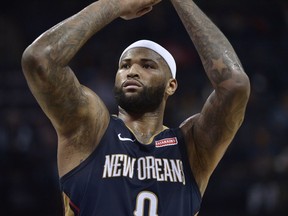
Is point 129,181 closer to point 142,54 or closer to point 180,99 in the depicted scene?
point 142,54

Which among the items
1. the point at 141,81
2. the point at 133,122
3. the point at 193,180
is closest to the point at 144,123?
the point at 133,122

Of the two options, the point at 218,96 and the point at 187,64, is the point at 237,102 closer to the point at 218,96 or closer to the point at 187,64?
the point at 218,96

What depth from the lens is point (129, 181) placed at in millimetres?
4312

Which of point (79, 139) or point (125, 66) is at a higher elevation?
point (125, 66)

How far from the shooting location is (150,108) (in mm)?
4852

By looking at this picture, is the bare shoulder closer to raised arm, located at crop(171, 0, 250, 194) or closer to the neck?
the neck

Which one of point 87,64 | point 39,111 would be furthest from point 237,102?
point 87,64

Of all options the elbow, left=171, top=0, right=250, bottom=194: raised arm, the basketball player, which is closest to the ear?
the basketball player

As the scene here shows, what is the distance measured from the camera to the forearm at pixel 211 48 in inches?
178

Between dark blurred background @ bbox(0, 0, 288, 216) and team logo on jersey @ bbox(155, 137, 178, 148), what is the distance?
17.7 feet

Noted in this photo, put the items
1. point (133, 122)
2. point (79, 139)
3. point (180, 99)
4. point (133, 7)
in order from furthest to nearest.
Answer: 1. point (180, 99)
2. point (133, 122)
3. point (133, 7)
4. point (79, 139)

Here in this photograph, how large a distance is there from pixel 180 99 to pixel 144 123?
641 cm

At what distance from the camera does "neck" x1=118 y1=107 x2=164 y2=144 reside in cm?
476

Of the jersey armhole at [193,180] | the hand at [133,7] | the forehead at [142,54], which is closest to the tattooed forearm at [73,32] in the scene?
the hand at [133,7]
